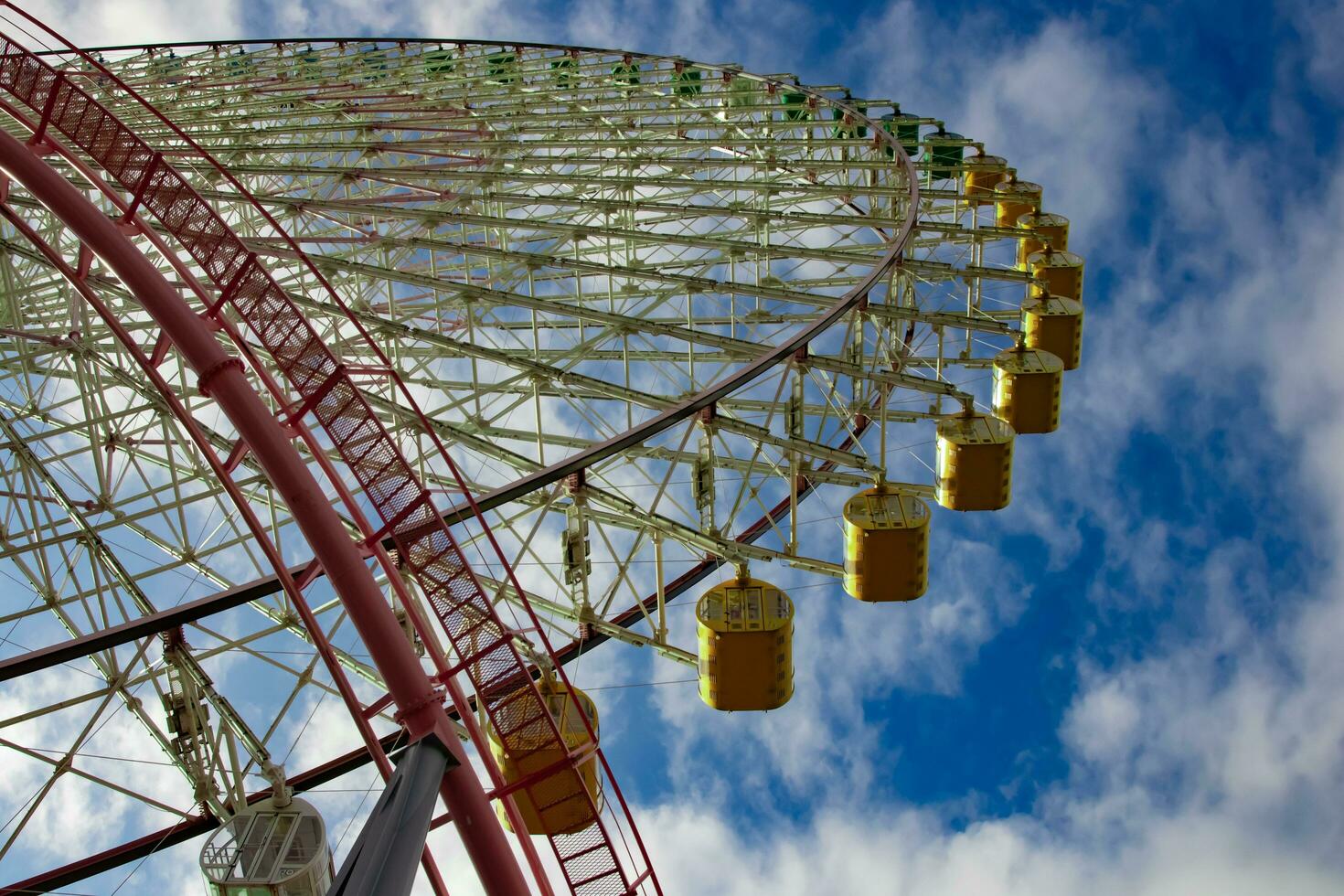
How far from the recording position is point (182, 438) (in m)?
22.9

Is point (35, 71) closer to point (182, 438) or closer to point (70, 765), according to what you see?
point (182, 438)

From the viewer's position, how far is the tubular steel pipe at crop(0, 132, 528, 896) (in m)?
12.2

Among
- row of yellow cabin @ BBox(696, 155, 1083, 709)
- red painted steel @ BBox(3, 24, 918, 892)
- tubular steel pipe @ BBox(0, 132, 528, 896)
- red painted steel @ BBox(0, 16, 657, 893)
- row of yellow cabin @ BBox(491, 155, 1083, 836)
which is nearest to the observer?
tubular steel pipe @ BBox(0, 132, 528, 896)

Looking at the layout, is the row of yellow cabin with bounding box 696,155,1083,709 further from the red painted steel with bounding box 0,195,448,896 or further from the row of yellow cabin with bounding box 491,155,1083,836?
the red painted steel with bounding box 0,195,448,896

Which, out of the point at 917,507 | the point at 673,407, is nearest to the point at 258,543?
the point at 673,407

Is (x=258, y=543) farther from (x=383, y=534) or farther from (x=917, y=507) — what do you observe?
(x=917, y=507)

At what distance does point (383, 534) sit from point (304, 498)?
3.61 feet

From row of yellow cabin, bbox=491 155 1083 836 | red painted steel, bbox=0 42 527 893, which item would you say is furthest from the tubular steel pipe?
row of yellow cabin, bbox=491 155 1083 836

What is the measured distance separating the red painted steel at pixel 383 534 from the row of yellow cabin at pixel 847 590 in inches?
5.0

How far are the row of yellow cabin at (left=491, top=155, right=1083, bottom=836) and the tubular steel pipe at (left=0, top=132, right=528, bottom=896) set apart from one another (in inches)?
63.3

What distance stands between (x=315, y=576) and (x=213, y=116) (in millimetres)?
24525

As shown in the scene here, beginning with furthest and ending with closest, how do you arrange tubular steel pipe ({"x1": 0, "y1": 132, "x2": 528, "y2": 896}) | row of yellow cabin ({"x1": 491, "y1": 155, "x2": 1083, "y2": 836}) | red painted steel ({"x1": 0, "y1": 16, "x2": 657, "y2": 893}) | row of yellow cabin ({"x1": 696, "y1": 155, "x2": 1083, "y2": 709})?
row of yellow cabin ({"x1": 696, "y1": 155, "x2": 1083, "y2": 709}) < row of yellow cabin ({"x1": 491, "y1": 155, "x2": 1083, "y2": 836}) < red painted steel ({"x1": 0, "y1": 16, "x2": 657, "y2": 893}) < tubular steel pipe ({"x1": 0, "y1": 132, "x2": 528, "y2": 896})

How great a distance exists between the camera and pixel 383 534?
45.8ft

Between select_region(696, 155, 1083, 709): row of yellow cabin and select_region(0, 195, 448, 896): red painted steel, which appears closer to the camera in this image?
select_region(0, 195, 448, 896): red painted steel
